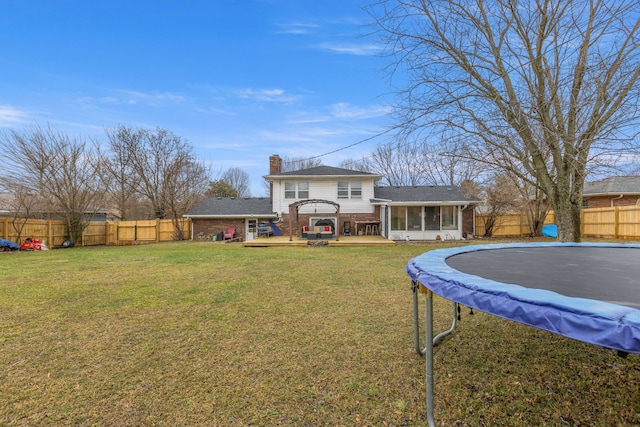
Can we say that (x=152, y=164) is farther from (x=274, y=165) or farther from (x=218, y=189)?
(x=274, y=165)

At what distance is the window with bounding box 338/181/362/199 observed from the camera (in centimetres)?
1802

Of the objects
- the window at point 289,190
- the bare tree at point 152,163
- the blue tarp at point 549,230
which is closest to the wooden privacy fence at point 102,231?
the bare tree at point 152,163

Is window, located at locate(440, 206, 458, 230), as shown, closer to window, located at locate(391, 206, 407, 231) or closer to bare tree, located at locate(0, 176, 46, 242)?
window, located at locate(391, 206, 407, 231)

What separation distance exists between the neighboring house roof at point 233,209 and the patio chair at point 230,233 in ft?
2.71

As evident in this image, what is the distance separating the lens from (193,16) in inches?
415

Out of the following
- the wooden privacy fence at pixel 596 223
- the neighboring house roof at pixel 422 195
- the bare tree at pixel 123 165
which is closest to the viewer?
the wooden privacy fence at pixel 596 223

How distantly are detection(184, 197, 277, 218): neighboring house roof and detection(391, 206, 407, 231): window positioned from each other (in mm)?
6732

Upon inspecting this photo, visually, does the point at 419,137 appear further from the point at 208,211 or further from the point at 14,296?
the point at 208,211

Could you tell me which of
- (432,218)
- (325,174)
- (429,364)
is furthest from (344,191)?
(429,364)

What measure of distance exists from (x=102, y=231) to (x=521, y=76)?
2041cm

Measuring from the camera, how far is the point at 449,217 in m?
16.3

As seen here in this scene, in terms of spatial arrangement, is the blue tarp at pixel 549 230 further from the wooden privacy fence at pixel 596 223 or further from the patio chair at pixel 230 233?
the patio chair at pixel 230 233

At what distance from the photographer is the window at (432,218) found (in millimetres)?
16281

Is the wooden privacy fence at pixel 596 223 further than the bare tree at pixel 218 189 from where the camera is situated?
No
